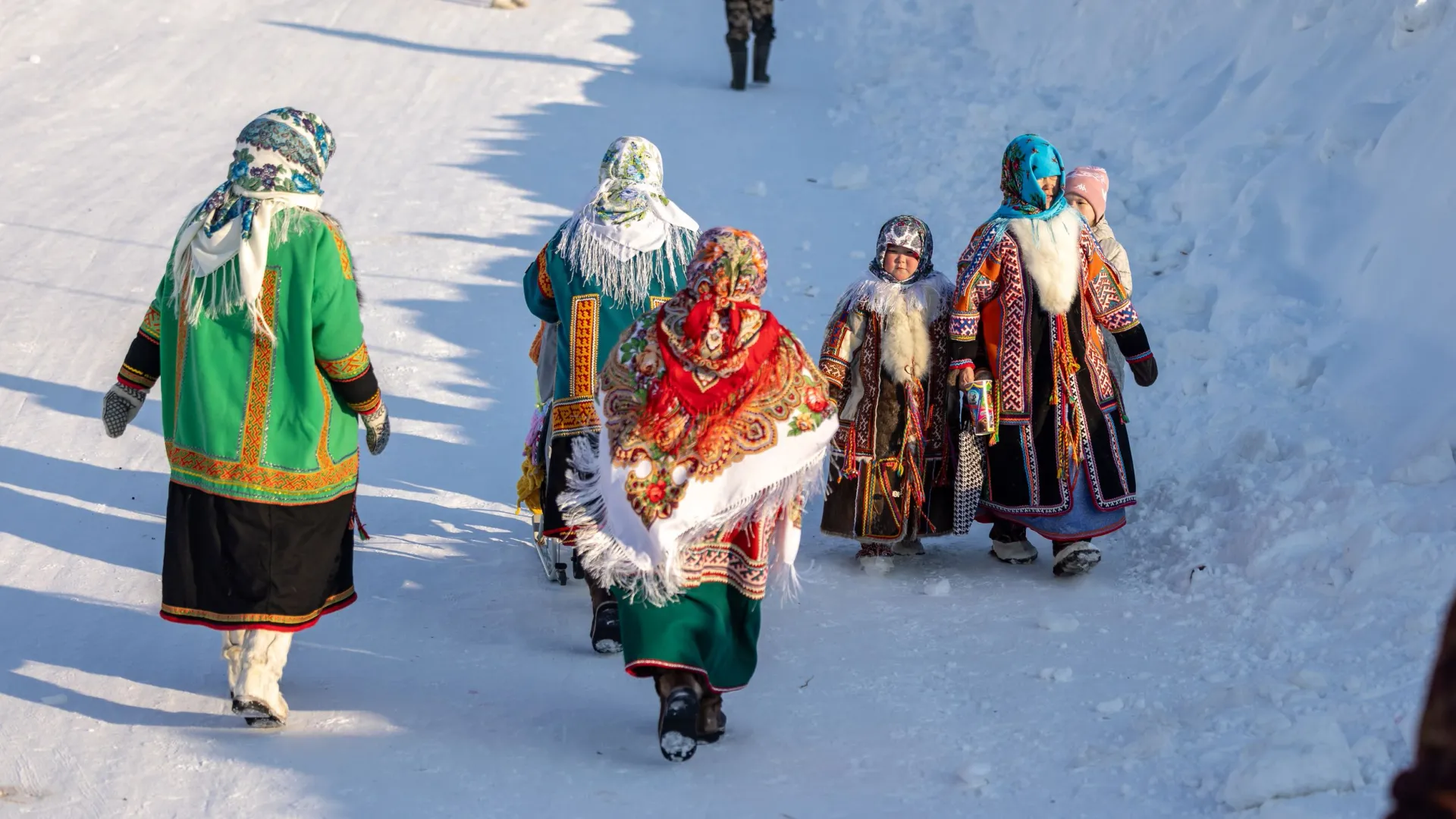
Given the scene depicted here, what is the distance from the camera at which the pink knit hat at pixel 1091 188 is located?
22.0 ft

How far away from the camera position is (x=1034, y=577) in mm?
6191

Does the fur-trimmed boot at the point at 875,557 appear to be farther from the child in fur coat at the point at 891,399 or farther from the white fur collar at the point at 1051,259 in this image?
the white fur collar at the point at 1051,259

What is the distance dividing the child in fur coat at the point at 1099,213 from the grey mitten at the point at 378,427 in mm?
2919

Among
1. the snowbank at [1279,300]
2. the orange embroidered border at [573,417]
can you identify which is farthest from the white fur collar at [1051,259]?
the orange embroidered border at [573,417]

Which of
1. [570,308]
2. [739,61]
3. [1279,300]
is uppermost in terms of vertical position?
[739,61]

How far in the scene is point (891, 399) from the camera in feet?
20.8

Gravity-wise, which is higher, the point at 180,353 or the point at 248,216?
the point at 248,216

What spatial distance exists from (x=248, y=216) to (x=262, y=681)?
138cm

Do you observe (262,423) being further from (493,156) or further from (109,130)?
(109,130)

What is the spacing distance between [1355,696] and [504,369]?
5126 mm

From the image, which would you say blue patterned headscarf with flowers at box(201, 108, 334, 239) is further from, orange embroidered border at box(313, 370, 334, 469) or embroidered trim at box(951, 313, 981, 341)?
embroidered trim at box(951, 313, 981, 341)

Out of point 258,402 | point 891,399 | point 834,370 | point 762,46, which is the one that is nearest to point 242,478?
point 258,402

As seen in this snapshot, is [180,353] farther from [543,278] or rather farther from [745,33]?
[745,33]

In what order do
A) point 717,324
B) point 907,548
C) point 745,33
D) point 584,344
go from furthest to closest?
point 745,33
point 907,548
point 584,344
point 717,324
